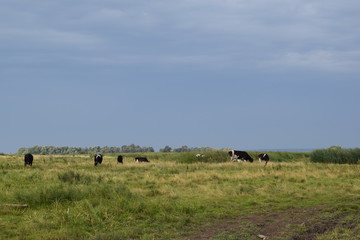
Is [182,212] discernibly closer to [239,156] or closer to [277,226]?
[277,226]

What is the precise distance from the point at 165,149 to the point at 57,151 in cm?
2956

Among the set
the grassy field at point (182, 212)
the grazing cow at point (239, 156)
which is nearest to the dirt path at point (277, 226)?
the grassy field at point (182, 212)

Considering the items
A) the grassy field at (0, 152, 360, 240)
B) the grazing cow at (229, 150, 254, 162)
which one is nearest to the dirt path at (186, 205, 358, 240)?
the grassy field at (0, 152, 360, 240)

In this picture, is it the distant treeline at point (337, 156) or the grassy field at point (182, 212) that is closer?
the grassy field at point (182, 212)

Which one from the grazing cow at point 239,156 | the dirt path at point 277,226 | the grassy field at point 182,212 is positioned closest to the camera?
the dirt path at point 277,226

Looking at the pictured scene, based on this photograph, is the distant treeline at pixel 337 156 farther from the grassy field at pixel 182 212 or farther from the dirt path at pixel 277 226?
the dirt path at pixel 277 226

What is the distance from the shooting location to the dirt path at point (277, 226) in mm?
9859

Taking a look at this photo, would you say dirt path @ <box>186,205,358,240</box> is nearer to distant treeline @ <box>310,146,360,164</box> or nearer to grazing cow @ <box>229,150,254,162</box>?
grazing cow @ <box>229,150,254,162</box>

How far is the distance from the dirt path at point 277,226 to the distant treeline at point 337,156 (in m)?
32.7

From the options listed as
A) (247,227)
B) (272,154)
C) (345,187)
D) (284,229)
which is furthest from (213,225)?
(272,154)

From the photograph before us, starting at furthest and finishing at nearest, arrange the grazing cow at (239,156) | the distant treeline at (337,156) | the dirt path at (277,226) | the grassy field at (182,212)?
the distant treeline at (337,156) < the grazing cow at (239,156) < the grassy field at (182,212) < the dirt path at (277,226)

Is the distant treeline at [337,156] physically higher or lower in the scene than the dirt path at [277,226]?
higher

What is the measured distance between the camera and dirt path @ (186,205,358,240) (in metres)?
9.86

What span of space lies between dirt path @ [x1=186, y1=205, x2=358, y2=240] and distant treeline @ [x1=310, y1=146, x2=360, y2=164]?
32.7 m
